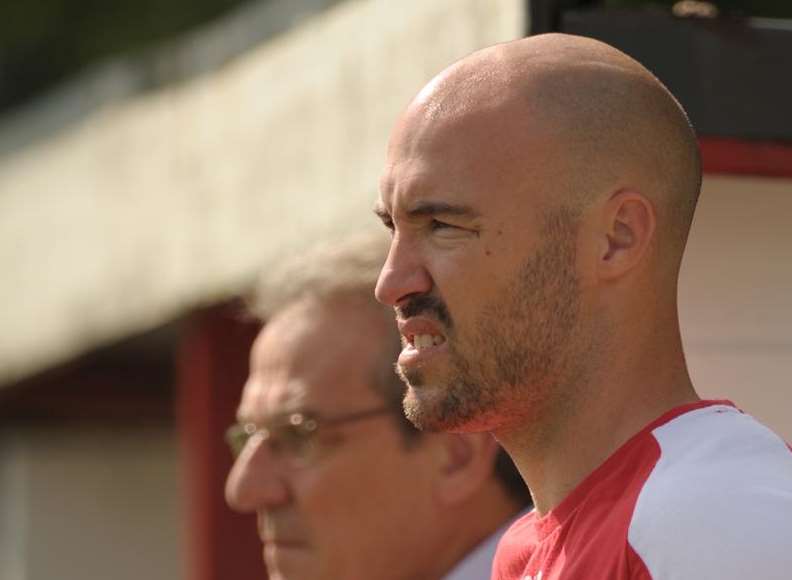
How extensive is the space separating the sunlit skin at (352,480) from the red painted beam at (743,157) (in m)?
0.81

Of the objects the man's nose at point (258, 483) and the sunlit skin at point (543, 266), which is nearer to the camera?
the sunlit skin at point (543, 266)

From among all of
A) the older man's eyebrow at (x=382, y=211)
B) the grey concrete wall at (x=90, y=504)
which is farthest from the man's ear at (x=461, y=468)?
the grey concrete wall at (x=90, y=504)

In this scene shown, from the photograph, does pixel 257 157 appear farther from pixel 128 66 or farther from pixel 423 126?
pixel 423 126

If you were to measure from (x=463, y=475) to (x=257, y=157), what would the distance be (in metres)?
1.59

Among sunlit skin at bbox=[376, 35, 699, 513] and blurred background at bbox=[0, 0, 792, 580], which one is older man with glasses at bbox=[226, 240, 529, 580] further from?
sunlit skin at bbox=[376, 35, 699, 513]

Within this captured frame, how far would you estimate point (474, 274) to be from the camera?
223 centimetres

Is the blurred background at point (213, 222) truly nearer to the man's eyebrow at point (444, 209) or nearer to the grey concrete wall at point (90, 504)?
the grey concrete wall at point (90, 504)

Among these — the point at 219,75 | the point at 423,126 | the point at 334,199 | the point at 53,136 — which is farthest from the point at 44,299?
the point at 423,126

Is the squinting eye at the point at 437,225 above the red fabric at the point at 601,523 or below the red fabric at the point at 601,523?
above

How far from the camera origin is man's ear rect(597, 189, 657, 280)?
2215 mm

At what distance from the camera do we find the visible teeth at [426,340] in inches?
89.6

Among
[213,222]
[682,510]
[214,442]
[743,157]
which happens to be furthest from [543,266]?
[214,442]

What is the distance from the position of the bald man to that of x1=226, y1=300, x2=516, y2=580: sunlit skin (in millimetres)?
1299

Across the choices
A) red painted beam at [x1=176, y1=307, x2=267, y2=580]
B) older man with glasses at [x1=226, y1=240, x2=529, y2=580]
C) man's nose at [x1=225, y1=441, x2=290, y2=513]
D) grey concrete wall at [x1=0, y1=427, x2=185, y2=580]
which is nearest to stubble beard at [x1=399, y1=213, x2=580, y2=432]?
older man with glasses at [x1=226, y1=240, x2=529, y2=580]
